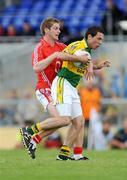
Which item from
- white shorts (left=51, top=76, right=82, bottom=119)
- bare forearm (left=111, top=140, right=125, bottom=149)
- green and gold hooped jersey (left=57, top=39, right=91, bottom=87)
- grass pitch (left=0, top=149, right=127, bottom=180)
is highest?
green and gold hooped jersey (left=57, top=39, right=91, bottom=87)

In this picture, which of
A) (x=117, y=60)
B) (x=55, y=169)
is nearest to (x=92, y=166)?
(x=55, y=169)

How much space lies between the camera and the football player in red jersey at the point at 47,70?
524 inches

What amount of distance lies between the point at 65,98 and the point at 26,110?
9950 millimetres

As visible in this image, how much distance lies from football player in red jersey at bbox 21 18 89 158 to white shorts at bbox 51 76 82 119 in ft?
0.38

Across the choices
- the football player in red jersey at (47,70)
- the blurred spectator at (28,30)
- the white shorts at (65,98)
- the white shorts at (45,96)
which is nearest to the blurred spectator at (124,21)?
the blurred spectator at (28,30)

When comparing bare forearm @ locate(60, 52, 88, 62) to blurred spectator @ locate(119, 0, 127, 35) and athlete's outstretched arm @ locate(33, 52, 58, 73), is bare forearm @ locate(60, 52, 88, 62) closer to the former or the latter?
athlete's outstretched arm @ locate(33, 52, 58, 73)

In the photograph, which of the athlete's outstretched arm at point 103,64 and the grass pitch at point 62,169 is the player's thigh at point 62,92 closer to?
the athlete's outstretched arm at point 103,64

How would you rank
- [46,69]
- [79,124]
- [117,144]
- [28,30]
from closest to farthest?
[79,124], [46,69], [117,144], [28,30]

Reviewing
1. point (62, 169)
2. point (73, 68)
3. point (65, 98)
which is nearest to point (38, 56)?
point (73, 68)

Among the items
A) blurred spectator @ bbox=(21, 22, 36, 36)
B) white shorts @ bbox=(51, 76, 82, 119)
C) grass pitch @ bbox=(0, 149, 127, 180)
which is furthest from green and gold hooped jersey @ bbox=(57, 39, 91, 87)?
blurred spectator @ bbox=(21, 22, 36, 36)

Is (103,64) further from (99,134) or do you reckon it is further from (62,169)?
(99,134)

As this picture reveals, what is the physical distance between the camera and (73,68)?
532 inches

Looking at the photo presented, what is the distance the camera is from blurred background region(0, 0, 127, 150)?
74.3 ft

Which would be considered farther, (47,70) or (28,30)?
(28,30)
